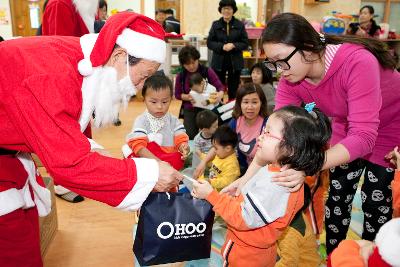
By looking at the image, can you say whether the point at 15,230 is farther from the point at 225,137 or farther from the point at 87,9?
the point at 87,9

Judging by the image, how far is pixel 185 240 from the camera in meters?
1.53

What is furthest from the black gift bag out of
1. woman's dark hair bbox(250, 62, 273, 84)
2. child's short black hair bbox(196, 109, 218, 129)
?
woman's dark hair bbox(250, 62, 273, 84)

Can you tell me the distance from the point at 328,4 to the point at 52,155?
26.3ft

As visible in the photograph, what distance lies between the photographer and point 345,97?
1625 mm

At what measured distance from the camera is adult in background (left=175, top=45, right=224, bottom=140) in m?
4.10

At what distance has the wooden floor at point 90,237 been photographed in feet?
7.17

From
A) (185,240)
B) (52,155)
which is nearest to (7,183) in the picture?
(52,155)

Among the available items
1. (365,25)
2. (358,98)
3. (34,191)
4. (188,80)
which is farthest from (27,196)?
(365,25)

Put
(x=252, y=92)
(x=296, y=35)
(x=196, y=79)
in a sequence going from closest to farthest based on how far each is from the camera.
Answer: (x=296, y=35) < (x=252, y=92) < (x=196, y=79)

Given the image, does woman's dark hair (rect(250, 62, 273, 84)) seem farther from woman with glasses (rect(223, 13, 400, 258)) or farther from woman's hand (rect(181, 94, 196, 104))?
woman with glasses (rect(223, 13, 400, 258))

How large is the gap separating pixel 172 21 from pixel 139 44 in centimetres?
690

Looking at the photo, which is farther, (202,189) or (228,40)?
(228,40)

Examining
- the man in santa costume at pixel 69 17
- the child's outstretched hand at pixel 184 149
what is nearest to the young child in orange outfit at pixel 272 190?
the child's outstretched hand at pixel 184 149

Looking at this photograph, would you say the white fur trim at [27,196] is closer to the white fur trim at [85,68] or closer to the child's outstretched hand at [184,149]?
the white fur trim at [85,68]
